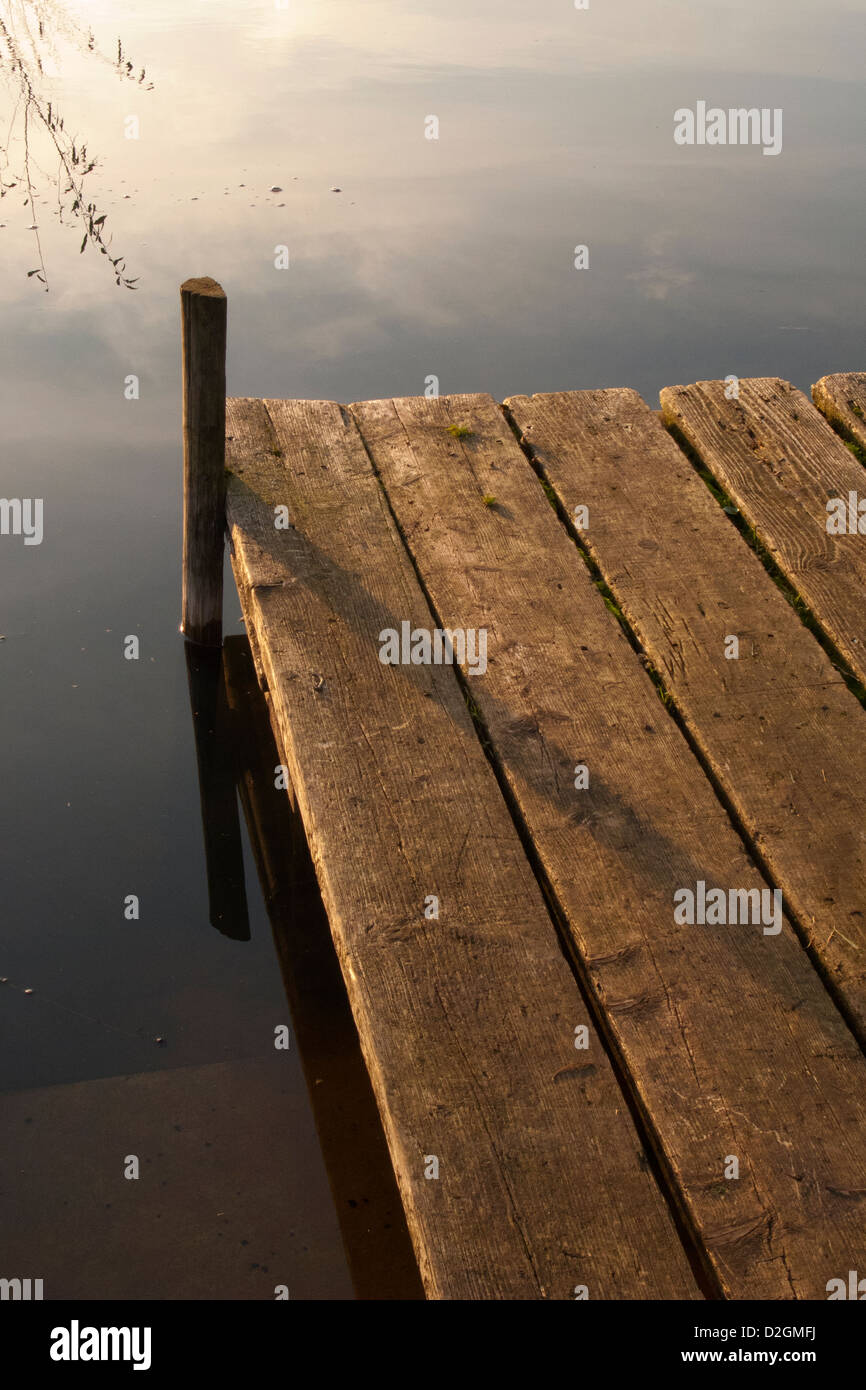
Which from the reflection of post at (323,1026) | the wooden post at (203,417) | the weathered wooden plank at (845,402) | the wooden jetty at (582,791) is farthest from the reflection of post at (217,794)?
the weathered wooden plank at (845,402)

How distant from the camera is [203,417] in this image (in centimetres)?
423

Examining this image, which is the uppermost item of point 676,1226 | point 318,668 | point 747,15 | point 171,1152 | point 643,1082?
point 747,15

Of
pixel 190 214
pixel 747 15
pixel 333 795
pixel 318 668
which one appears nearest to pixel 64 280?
pixel 190 214

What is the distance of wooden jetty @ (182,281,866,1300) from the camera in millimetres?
2377

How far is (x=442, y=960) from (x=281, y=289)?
5717mm

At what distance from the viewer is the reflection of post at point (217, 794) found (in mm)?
4207

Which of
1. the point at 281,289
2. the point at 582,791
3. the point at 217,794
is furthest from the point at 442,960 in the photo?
the point at 281,289

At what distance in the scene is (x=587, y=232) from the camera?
8.32 metres

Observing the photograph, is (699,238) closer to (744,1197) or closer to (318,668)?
(318,668)

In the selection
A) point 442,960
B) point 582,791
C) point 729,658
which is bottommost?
point 442,960

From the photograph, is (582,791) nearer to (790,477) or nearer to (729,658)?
(729,658)

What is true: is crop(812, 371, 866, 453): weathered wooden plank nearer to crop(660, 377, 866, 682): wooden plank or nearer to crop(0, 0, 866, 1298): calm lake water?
crop(660, 377, 866, 682): wooden plank

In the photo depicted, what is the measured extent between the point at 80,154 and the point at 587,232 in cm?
364

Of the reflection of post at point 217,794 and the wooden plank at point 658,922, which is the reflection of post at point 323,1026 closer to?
the reflection of post at point 217,794
